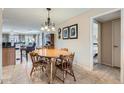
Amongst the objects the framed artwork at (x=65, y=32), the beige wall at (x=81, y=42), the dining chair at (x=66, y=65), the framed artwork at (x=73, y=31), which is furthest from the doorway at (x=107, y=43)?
the dining chair at (x=66, y=65)

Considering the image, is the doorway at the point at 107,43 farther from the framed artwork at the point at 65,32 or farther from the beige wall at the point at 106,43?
the framed artwork at the point at 65,32

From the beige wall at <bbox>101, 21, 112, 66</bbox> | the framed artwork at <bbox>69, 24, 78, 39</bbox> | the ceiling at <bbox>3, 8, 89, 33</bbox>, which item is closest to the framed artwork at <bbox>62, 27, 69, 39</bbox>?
the framed artwork at <bbox>69, 24, 78, 39</bbox>

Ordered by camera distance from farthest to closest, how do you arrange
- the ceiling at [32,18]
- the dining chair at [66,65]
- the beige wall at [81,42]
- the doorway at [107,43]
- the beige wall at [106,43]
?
the beige wall at [106,43] < the doorway at [107,43] < the beige wall at [81,42] < the ceiling at [32,18] < the dining chair at [66,65]

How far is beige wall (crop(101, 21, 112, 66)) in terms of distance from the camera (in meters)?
3.95

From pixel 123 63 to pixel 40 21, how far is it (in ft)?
8.39

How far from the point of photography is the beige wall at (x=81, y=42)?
10.7ft

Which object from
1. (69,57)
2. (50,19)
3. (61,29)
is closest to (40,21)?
(50,19)

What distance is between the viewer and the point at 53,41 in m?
3.19

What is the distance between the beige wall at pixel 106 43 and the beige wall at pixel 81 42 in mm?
1073

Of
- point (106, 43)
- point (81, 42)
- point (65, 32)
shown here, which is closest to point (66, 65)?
point (65, 32)

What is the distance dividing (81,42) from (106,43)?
1148 mm

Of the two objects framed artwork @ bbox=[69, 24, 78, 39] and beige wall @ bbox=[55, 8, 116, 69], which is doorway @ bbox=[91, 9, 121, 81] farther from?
framed artwork @ bbox=[69, 24, 78, 39]
